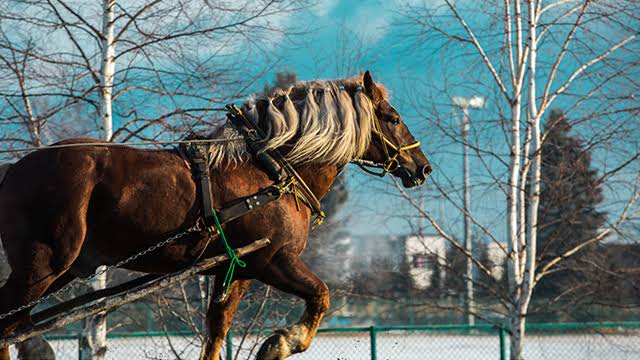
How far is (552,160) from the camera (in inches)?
404

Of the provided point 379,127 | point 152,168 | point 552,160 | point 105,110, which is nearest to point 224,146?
point 152,168

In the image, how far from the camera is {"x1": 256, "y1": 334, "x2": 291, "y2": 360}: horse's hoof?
3949mm

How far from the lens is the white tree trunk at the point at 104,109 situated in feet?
25.1

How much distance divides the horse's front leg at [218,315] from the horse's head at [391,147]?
1.23 m

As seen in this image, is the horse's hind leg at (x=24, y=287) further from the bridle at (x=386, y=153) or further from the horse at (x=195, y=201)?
the bridle at (x=386, y=153)

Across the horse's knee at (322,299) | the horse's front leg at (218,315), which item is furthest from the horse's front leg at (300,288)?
the horse's front leg at (218,315)

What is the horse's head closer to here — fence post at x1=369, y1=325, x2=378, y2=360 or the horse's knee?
the horse's knee

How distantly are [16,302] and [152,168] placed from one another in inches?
42.3

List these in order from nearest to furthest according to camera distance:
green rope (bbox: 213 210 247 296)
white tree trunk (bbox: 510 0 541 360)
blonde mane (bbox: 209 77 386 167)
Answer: green rope (bbox: 213 210 247 296), blonde mane (bbox: 209 77 386 167), white tree trunk (bbox: 510 0 541 360)

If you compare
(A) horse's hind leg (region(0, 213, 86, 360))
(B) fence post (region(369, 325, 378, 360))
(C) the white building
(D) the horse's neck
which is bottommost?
(B) fence post (region(369, 325, 378, 360))

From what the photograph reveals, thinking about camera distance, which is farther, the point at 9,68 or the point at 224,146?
the point at 9,68

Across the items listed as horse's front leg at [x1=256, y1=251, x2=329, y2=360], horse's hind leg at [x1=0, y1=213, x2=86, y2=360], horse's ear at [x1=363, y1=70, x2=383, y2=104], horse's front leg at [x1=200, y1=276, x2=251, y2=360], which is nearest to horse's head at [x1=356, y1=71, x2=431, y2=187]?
horse's ear at [x1=363, y1=70, x2=383, y2=104]

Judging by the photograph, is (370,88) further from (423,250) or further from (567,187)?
(423,250)

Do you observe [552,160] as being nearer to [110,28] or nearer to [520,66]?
[520,66]
